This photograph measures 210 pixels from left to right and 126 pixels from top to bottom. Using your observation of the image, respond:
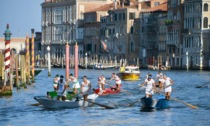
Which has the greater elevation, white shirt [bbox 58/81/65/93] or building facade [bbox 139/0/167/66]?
building facade [bbox 139/0/167/66]

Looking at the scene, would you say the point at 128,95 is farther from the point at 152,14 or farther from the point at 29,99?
the point at 152,14

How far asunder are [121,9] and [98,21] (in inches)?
560

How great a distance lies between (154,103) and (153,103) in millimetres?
79

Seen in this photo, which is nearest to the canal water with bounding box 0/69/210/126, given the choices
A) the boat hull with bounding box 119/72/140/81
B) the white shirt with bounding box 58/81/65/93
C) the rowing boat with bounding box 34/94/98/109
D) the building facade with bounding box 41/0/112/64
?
the rowing boat with bounding box 34/94/98/109

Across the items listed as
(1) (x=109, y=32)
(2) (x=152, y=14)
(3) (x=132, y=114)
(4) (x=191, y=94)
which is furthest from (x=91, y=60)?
(3) (x=132, y=114)

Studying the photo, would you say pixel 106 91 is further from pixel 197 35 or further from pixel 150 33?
pixel 150 33

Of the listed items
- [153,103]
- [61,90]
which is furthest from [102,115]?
[61,90]

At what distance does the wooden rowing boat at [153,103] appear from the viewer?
45.3m

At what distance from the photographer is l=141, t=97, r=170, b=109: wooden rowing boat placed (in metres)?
45.3

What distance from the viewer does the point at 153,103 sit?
45.5 m

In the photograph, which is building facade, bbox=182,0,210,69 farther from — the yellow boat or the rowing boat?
the rowing boat

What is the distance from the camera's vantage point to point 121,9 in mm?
146000

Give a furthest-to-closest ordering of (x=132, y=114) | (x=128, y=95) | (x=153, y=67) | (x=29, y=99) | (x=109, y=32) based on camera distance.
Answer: (x=109, y=32) → (x=153, y=67) → (x=128, y=95) → (x=29, y=99) → (x=132, y=114)

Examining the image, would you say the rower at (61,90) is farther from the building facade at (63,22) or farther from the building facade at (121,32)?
the building facade at (63,22)
